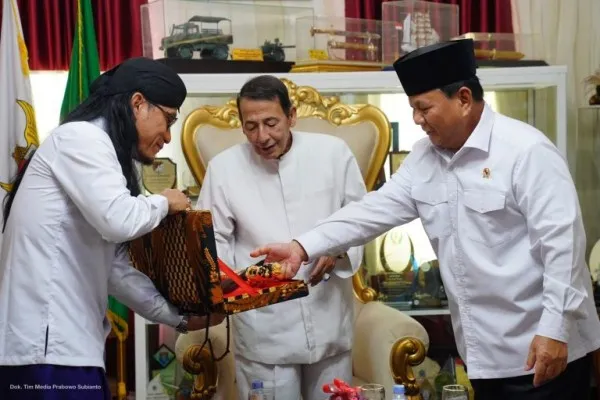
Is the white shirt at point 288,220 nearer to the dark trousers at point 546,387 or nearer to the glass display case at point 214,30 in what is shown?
the dark trousers at point 546,387

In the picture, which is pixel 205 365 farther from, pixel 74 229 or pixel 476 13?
pixel 476 13

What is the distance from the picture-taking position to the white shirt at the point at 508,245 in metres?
2.18

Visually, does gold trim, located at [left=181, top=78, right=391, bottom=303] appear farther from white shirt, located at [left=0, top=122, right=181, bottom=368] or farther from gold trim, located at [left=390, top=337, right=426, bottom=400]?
white shirt, located at [left=0, top=122, right=181, bottom=368]

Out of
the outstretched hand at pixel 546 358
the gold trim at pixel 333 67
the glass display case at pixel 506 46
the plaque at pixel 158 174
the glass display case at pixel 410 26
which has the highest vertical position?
the glass display case at pixel 410 26

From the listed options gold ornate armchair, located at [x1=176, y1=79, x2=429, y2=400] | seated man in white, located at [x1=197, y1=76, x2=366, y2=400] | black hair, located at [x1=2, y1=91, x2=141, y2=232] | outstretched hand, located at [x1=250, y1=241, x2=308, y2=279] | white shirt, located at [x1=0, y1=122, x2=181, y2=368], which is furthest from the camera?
gold ornate armchair, located at [x1=176, y1=79, x2=429, y2=400]

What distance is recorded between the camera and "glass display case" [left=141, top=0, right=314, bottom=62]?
4.06 metres

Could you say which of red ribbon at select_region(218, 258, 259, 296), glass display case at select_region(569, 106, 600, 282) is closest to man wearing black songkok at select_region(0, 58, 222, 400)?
red ribbon at select_region(218, 258, 259, 296)

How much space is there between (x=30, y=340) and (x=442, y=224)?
108cm

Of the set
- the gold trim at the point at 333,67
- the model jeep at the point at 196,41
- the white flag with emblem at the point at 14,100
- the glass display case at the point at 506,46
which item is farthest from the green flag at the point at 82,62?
the glass display case at the point at 506,46

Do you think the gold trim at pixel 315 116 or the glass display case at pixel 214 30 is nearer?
the gold trim at pixel 315 116

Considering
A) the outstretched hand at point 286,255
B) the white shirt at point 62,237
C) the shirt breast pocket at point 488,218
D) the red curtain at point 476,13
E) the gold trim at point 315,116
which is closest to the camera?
the white shirt at point 62,237

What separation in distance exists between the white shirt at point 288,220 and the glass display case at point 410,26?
124cm

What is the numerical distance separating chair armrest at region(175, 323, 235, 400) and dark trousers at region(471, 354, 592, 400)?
1.00 m

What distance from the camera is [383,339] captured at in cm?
321
